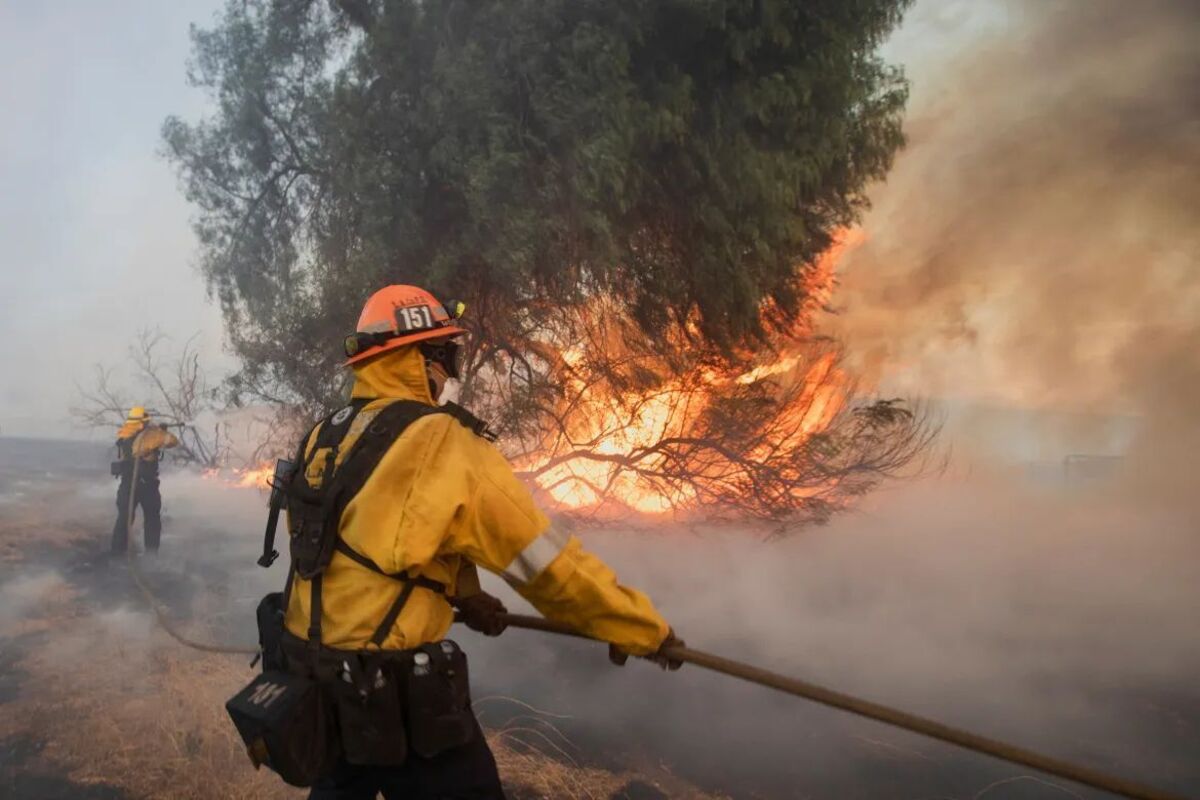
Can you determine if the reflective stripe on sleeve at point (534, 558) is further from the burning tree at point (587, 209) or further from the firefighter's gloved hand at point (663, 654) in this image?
the burning tree at point (587, 209)

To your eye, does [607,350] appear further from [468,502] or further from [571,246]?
[468,502]

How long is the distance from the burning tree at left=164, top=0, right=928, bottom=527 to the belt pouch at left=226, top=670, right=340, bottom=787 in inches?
168

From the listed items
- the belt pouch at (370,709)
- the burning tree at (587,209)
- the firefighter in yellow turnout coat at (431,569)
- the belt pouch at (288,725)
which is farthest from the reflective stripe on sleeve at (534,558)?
the burning tree at (587,209)

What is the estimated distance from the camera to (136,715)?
522 centimetres

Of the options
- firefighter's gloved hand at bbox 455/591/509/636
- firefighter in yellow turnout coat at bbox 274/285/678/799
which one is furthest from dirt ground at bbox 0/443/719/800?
firefighter in yellow turnout coat at bbox 274/285/678/799

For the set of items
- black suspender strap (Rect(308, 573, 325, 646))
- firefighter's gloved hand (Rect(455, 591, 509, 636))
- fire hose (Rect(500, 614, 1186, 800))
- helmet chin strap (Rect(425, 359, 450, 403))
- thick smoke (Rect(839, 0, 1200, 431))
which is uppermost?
thick smoke (Rect(839, 0, 1200, 431))

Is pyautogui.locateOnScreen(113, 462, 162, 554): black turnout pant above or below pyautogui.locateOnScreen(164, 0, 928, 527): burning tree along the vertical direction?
below

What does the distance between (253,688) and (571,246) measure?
4713mm

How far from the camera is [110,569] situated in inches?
374

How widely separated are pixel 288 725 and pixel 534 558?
34.7 inches

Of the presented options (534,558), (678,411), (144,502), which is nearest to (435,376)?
(534,558)

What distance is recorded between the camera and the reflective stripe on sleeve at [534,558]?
7.19 feet

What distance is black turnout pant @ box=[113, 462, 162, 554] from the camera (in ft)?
33.0

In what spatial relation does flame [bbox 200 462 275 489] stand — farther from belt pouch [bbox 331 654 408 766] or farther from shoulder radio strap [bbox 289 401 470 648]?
belt pouch [bbox 331 654 408 766]
